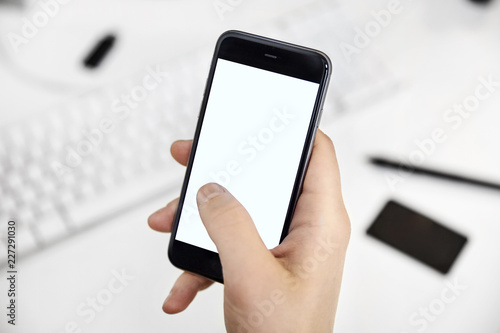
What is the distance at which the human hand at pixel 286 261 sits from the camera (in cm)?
34

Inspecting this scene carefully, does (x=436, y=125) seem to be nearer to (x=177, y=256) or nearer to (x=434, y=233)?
(x=434, y=233)

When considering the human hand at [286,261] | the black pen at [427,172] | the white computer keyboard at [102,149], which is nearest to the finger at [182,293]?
the human hand at [286,261]

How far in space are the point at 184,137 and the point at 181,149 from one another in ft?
0.10

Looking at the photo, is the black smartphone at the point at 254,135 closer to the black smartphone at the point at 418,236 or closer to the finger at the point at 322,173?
the finger at the point at 322,173

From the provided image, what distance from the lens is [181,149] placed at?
1.60 feet

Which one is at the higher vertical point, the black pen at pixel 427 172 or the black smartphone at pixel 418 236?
the black pen at pixel 427 172

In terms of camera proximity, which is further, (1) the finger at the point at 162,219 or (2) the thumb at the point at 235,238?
(1) the finger at the point at 162,219

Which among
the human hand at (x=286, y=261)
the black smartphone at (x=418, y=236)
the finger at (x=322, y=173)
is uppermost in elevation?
the finger at (x=322, y=173)

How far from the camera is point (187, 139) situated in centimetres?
51

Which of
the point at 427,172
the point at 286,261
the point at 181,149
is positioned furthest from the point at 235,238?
the point at 427,172

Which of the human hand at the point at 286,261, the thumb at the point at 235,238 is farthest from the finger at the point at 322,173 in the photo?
the thumb at the point at 235,238

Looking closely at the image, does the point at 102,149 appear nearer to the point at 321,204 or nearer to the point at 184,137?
the point at 184,137

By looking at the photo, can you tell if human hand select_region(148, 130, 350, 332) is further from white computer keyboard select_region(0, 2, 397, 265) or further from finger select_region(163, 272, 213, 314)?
white computer keyboard select_region(0, 2, 397, 265)

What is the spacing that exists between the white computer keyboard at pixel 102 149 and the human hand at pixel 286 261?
0.12 meters
